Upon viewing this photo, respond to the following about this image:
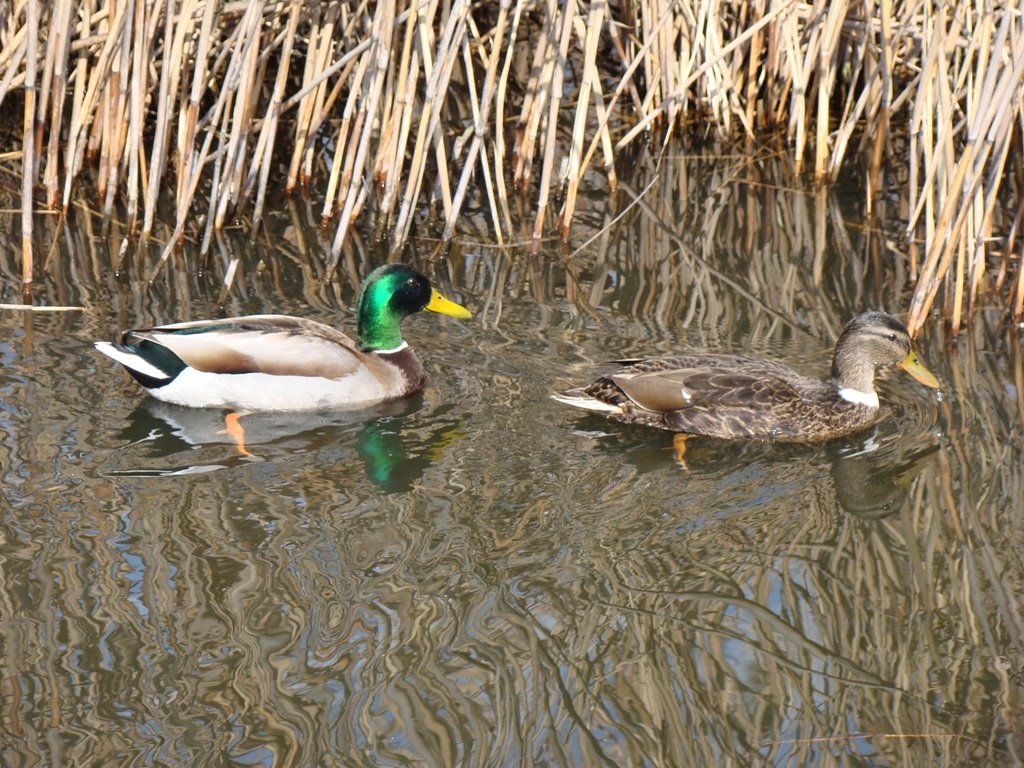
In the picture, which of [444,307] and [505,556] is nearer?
[505,556]

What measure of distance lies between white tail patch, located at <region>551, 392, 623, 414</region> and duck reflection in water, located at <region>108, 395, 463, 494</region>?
0.48 meters

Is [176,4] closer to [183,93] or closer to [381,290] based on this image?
[183,93]

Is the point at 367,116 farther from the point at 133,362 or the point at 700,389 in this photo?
the point at 700,389

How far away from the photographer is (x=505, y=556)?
512cm

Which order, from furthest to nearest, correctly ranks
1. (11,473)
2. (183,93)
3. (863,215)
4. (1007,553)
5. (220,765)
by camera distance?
(863,215)
(183,93)
(11,473)
(1007,553)
(220,765)

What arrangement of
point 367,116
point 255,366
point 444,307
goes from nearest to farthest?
point 255,366, point 444,307, point 367,116

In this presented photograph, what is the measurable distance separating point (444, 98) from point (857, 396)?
3611 millimetres

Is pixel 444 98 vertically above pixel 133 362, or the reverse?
pixel 444 98

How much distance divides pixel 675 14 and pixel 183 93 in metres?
3.22

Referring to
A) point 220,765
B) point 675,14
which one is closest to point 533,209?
point 675,14

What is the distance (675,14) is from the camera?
9219 mm

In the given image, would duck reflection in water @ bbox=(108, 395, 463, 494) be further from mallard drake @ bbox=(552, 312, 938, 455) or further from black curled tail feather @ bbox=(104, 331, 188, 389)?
mallard drake @ bbox=(552, 312, 938, 455)

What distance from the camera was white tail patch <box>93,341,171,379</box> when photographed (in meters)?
6.42

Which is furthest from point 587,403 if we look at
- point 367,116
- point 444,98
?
point 444,98
